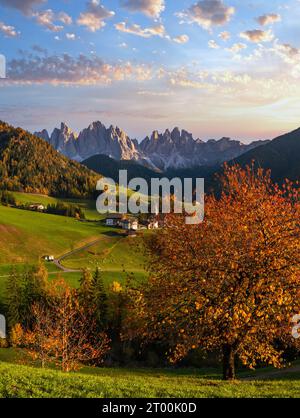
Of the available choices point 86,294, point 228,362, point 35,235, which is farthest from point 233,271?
point 35,235

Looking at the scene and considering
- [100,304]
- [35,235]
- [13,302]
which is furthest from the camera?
[35,235]

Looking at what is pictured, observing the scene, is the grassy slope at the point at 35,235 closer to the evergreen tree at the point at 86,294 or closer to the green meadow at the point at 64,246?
the green meadow at the point at 64,246

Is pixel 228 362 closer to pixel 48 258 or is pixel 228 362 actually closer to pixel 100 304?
pixel 100 304

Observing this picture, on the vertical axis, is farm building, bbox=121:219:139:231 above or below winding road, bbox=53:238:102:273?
above

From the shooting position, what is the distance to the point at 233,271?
82.2 feet

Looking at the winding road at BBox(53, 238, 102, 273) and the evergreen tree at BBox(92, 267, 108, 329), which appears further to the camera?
the winding road at BBox(53, 238, 102, 273)

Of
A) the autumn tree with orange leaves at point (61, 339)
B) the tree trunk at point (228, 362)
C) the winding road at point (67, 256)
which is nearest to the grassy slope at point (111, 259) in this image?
the winding road at point (67, 256)

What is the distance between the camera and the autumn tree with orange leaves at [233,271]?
25172mm

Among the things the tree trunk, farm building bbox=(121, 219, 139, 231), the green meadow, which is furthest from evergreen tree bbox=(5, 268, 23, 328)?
farm building bbox=(121, 219, 139, 231)

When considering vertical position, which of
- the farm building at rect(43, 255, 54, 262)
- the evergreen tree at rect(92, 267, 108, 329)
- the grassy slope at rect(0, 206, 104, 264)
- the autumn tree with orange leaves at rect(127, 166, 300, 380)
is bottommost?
the evergreen tree at rect(92, 267, 108, 329)

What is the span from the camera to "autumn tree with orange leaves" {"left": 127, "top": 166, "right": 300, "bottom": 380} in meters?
25.2

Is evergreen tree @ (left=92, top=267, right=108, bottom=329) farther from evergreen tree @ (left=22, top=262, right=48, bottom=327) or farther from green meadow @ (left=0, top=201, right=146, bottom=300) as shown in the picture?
green meadow @ (left=0, top=201, right=146, bottom=300)
